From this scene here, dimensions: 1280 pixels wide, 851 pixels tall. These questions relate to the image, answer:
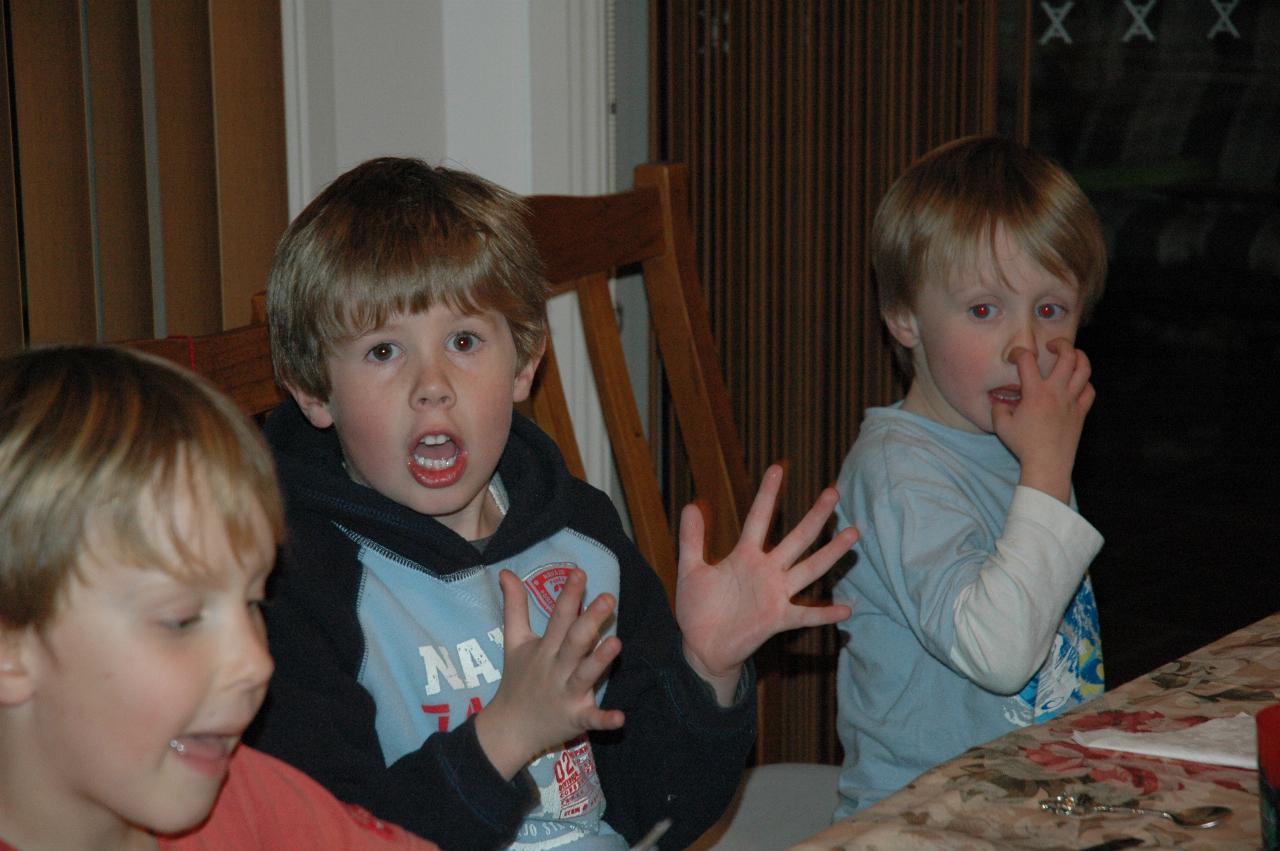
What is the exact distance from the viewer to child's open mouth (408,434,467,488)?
1144 millimetres

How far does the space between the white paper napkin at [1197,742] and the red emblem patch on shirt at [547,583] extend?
0.46 m

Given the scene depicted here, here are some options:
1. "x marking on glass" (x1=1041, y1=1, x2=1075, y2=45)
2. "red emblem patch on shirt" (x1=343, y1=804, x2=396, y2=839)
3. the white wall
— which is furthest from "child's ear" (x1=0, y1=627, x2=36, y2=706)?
"x marking on glass" (x1=1041, y1=1, x2=1075, y2=45)

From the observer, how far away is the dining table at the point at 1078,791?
767mm

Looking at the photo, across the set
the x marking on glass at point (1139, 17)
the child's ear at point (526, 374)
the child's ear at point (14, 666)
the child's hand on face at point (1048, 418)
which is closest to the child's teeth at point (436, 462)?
the child's ear at point (526, 374)

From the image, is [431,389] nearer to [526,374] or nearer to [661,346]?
[526,374]

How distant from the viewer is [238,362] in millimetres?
1139

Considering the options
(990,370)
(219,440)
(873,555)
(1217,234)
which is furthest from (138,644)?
(1217,234)

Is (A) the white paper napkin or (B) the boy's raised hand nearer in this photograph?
(A) the white paper napkin

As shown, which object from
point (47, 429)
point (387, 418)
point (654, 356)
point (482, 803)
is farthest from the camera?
point (654, 356)

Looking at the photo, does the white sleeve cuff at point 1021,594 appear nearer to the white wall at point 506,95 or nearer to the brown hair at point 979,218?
the brown hair at point 979,218

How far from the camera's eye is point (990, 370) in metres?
1.46

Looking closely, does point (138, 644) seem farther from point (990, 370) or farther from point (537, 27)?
point (537, 27)

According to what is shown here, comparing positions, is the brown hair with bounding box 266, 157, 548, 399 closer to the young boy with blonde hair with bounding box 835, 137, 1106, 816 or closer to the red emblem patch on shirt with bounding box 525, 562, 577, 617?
the red emblem patch on shirt with bounding box 525, 562, 577, 617

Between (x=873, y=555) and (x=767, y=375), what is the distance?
0.84 metres
